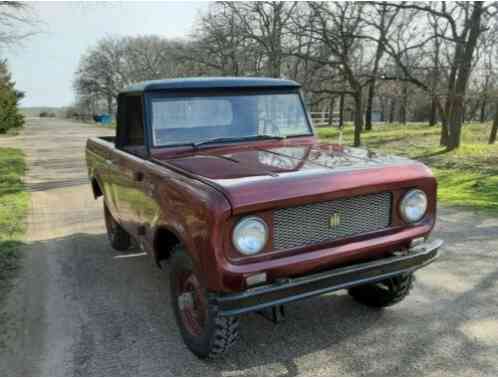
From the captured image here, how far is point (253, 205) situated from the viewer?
8.75ft

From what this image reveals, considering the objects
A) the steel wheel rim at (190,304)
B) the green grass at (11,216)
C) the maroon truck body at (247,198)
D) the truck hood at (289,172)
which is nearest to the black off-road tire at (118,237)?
the green grass at (11,216)

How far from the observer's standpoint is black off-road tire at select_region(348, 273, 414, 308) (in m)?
3.73

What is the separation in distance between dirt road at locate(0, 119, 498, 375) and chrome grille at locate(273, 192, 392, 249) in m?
0.89

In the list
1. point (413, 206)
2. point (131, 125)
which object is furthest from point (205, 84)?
point (413, 206)

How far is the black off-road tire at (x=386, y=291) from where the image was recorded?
12.3 ft

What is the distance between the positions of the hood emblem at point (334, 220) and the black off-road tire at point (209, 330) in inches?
34.5

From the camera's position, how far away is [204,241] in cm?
271

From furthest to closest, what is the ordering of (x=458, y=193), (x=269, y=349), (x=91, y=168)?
(x=458, y=193)
(x=91, y=168)
(x=269, y=349)

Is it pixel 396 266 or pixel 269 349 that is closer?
pixel 396 266

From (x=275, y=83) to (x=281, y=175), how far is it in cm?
170

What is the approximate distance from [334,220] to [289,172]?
423 millimetres

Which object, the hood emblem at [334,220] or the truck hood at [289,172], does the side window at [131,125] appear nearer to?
the truck hood at [289,172]

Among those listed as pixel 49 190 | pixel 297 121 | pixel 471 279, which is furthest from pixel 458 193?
pixel 49 190

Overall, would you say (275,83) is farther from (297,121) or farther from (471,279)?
(471,279)
